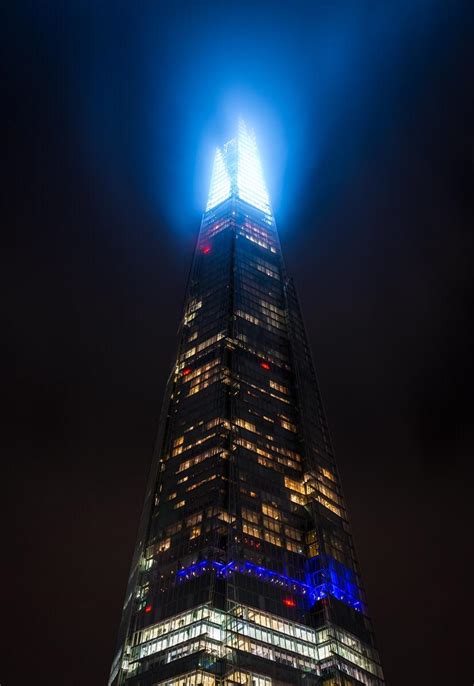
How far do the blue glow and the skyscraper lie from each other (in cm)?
25

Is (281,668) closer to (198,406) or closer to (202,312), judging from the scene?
(198,406)

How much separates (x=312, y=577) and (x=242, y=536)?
1592cm

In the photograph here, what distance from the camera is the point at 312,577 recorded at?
11831 centimetres

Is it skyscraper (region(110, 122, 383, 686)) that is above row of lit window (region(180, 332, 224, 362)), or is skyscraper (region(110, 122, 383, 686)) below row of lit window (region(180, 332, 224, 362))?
below

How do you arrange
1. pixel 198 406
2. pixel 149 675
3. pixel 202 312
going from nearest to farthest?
pixel 149 675 < pixel 198 406 < pixel 202 312

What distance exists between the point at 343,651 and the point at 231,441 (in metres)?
46.1

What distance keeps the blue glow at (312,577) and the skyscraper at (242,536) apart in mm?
248

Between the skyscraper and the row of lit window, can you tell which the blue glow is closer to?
the skyscraper

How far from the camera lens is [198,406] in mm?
147000

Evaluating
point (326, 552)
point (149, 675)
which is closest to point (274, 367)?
point (326, 552)

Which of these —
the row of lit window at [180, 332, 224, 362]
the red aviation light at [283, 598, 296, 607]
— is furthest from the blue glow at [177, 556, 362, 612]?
the row of lit window at [180, 332, 224, 362]

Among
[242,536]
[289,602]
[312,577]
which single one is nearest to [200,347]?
[242,536]

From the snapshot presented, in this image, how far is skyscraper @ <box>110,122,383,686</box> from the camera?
338 ft

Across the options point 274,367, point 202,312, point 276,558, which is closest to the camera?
point 276,558
